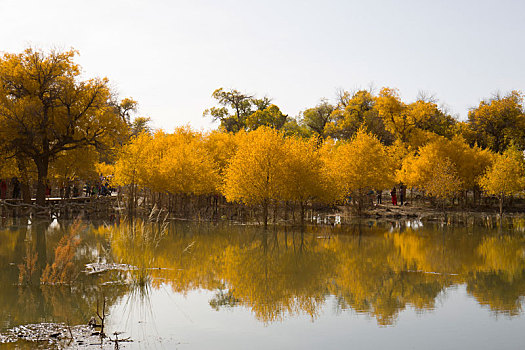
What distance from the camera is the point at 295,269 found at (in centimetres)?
1992

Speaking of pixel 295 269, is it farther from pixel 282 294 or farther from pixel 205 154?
pixel 205 154

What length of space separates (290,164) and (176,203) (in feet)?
48.2

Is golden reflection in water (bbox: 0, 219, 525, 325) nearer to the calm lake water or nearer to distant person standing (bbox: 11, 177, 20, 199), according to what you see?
the calm lake water

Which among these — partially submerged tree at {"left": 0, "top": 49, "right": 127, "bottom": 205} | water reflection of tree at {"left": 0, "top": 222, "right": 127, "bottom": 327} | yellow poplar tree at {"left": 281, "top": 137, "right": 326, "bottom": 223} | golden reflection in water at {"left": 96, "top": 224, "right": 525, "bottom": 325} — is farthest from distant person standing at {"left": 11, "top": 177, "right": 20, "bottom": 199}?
water reflection of tree at {"left": 0, "top": 222, "right": 127, "bottom": 327}

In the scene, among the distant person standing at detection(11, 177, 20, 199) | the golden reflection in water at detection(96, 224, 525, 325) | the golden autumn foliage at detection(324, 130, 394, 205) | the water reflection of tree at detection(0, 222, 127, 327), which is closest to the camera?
the water reflection of tree at detection(0, 222, 127, 327)

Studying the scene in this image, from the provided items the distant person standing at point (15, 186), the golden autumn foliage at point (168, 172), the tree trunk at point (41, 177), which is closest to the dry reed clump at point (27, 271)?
the tree trunk at point (41, 177)

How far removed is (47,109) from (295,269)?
1018 inches

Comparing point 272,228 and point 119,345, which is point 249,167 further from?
point 119,345

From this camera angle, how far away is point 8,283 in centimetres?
1537

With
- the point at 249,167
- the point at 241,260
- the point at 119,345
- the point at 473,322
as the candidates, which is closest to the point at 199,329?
the point at 119,345

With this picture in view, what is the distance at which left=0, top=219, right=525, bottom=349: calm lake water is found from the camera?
11.5 meters

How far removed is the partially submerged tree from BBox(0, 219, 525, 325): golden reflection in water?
948cm

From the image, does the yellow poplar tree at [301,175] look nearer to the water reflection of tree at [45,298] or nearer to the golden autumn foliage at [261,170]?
the golden autumn foliage at [261,170]

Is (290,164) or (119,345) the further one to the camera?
(290,164)
